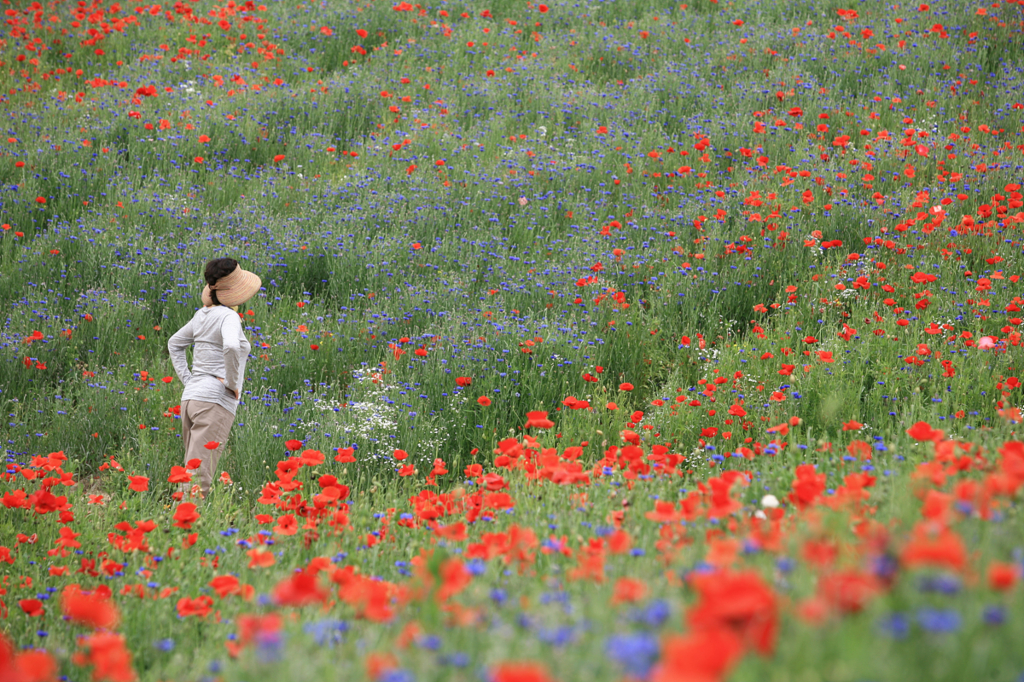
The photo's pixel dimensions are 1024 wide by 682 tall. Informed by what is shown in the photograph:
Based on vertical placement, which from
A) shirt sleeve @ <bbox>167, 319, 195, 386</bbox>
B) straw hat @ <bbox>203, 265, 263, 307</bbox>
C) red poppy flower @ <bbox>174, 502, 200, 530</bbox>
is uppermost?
red poppy flower @ <bbox>174, 502, 200, 530</bbox>

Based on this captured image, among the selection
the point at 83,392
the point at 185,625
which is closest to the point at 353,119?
the point at 83,392

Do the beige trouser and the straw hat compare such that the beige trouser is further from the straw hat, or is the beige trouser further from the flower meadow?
the straw hat

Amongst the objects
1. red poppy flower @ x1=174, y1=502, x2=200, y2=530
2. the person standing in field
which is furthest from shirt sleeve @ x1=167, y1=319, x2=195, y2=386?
red poppy flower @ x1=174, y1=502, x2=200, y2=530

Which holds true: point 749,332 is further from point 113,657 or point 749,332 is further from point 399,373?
point 113,657

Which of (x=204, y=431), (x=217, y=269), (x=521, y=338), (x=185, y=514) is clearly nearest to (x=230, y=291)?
(x=217, y=269)

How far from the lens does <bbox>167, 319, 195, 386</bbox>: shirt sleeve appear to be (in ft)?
15.1

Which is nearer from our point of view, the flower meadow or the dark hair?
the flower meadow

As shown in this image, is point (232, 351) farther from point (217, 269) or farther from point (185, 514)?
point (185, 514)

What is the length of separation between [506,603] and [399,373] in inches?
135

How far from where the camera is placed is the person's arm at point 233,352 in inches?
172

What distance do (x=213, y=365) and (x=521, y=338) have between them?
6.33ft

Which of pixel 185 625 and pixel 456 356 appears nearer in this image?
pixel 185 625

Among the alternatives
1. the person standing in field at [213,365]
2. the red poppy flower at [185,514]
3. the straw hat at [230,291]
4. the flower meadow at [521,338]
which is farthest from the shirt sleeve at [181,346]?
the red poppy flower at [185,514]

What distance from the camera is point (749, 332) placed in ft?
17.5
